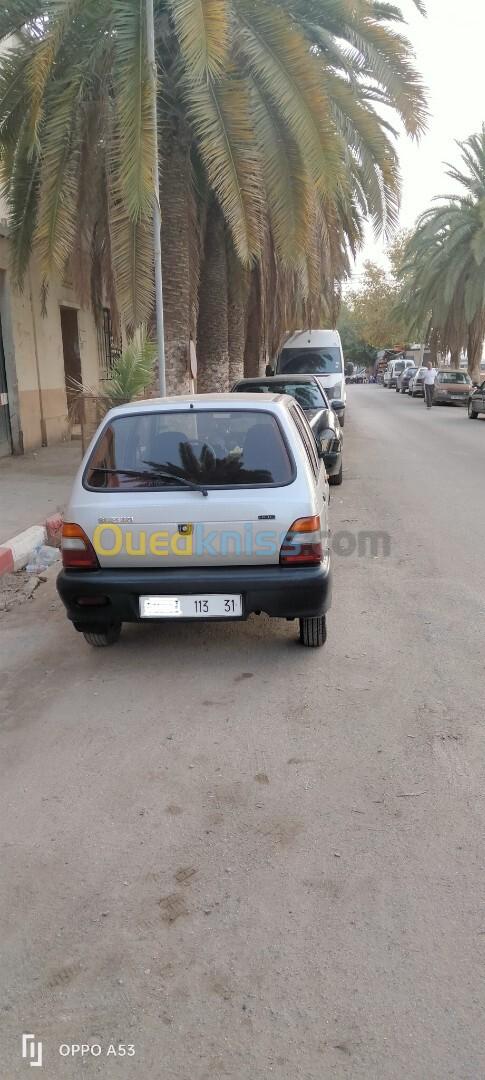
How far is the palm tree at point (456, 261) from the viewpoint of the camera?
32094 mm

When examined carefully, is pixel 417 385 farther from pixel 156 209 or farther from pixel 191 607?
pixel 191 607

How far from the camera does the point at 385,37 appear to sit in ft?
36.9

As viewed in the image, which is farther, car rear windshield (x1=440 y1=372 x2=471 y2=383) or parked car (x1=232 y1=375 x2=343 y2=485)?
car rear windshield (x1=440 y1=372 x2=471 y2=383)

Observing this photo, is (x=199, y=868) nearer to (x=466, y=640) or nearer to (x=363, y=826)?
(x=363, y=826)

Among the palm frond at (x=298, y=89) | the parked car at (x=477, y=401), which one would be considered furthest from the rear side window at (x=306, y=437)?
the parked car at (x=477, y=401)

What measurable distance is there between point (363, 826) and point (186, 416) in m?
2.78

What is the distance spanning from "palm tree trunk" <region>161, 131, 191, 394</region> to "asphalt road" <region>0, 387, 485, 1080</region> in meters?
7.66

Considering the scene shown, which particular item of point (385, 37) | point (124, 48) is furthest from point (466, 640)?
point (385, 37)

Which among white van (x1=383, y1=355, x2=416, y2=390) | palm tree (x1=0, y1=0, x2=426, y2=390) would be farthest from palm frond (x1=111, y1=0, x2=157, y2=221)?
white van (x1=383, y1=355, x2=416, y2=390)

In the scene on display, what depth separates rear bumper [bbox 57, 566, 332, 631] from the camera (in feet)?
15.1

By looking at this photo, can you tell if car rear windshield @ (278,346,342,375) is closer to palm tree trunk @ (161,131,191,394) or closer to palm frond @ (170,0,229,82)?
palm tree trunk @ (161,131,191,394)

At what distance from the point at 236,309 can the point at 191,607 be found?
13.6 metres

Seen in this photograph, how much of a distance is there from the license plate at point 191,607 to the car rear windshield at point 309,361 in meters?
16.2

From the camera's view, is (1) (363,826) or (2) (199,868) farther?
(1) (363,826)
